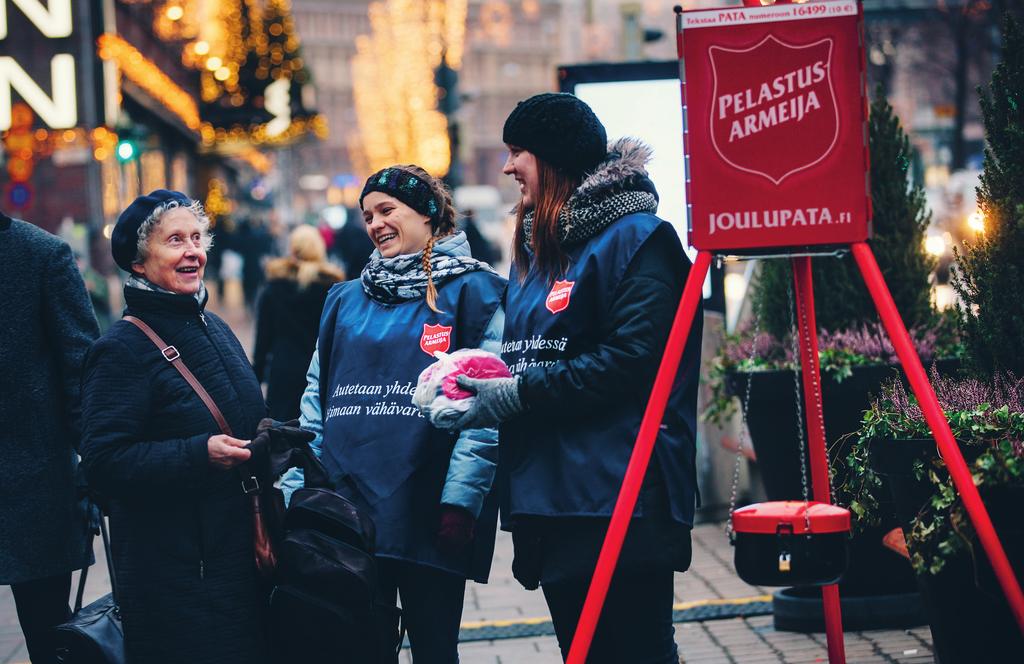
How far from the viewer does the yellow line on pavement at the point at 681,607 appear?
621 centimetres

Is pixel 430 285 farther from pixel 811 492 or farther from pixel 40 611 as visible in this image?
pixel 811 492

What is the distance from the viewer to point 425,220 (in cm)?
419

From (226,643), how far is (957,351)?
343cm

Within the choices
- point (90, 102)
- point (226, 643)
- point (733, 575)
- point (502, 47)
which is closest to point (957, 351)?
point (733, 575)

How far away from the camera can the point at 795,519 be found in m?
3.38

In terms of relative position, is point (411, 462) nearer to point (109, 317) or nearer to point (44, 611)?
point (44, 611)

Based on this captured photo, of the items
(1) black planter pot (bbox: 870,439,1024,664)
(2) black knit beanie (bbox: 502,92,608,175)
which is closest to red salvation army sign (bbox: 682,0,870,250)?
(2) black knit beanie (bbox: 502,92,608,175)

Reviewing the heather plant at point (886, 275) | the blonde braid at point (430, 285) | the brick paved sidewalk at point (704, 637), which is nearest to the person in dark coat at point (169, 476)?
the blonde braid at point (430, 285)

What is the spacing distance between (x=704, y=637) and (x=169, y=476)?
9.93 feet

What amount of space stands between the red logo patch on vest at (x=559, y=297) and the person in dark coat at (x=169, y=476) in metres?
0.93

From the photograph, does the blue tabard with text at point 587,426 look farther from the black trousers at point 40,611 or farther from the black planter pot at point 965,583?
the black trousers at point 40,611

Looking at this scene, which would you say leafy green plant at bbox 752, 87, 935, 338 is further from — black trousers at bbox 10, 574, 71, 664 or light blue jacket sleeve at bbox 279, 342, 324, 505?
black trousers at bbox 10, 574, 71, 664

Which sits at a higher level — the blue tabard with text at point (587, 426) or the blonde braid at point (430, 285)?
the blonde braid at point (430, 285)

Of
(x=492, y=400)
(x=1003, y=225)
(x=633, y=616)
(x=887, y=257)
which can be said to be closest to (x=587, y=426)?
(x=492, y=400)
